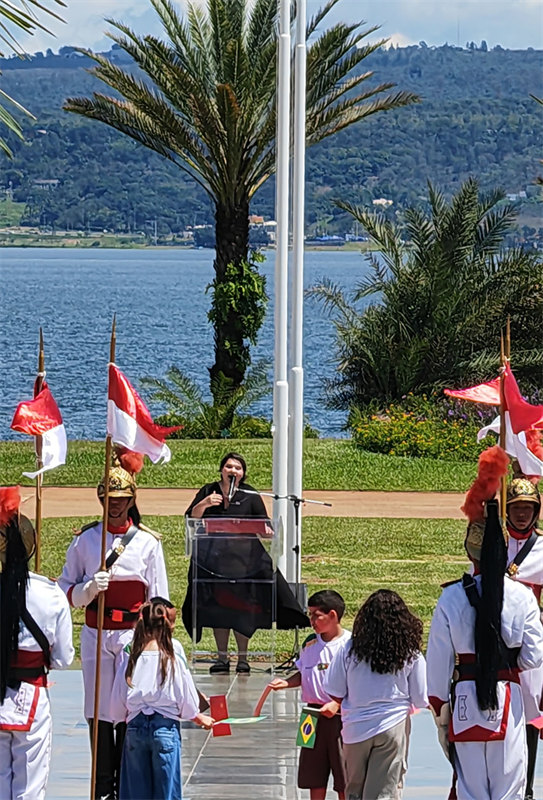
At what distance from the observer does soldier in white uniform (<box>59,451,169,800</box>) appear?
28.2ft

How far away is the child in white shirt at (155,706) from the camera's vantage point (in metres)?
7.45

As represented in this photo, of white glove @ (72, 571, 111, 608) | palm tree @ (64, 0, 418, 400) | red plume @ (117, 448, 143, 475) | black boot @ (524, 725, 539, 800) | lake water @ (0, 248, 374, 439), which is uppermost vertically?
palm tree @ (64, 0, 418, 400)

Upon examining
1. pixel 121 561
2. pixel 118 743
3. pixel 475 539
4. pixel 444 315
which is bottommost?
pixel 118 743

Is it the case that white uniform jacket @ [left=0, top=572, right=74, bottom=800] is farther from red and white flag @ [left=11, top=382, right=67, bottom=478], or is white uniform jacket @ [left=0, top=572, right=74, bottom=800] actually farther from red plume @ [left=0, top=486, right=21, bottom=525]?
red and white flag @ [left=11, top=382, right=67, bottom=478]

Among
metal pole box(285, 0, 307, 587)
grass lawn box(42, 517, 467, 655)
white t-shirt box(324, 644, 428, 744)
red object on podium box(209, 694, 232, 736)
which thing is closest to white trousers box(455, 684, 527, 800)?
white t-shirt box(324, 644, 428, 744)

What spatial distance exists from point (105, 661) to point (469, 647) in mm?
2437

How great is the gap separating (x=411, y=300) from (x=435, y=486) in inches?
347

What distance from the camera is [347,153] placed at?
127500mm

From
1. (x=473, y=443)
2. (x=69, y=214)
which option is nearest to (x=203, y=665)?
(x=473, y=443)

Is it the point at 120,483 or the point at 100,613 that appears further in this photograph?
the point at 120,483

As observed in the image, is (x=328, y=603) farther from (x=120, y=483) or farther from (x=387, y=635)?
(x=120, y=483)

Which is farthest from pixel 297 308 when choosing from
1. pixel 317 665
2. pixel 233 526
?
pixel 317 665

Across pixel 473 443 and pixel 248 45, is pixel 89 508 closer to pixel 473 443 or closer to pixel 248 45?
pixel 473 443

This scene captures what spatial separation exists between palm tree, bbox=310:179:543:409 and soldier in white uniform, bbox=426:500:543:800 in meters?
22.6
